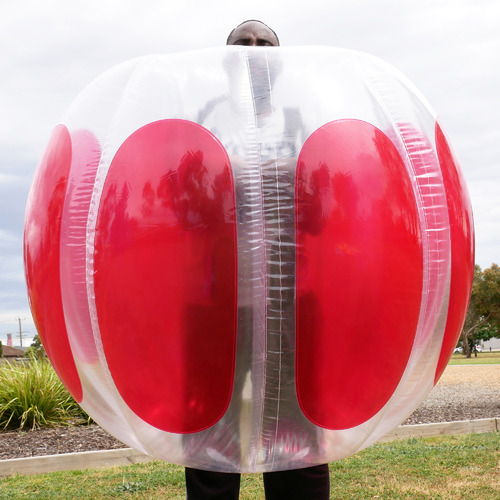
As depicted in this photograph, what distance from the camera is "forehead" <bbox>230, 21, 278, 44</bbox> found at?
2.75m

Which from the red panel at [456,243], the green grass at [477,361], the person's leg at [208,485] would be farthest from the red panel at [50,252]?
the green grass at [477,361]

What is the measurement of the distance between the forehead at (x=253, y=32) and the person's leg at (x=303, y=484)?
6.21ft

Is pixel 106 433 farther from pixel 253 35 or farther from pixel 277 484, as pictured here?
pixel 253 35

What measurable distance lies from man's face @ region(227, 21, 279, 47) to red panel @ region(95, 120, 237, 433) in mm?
815

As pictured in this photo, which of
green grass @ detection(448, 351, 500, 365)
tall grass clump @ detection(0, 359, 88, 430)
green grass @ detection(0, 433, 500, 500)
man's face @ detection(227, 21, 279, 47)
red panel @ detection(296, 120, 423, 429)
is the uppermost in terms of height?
man's face @ detection(227, 21, 279, 47)

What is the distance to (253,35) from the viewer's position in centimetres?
275

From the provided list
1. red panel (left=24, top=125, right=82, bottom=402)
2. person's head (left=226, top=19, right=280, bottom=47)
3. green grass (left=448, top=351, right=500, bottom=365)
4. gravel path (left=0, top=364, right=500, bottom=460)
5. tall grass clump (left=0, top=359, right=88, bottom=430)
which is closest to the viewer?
red panel (left=24, top=125, right=82, bottom=402)

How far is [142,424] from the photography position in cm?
221

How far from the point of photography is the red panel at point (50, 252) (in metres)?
2.30

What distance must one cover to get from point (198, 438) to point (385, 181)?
43.5 inches

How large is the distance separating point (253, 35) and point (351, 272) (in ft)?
4.20

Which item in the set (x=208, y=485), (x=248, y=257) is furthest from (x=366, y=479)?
(x=248, y=257)

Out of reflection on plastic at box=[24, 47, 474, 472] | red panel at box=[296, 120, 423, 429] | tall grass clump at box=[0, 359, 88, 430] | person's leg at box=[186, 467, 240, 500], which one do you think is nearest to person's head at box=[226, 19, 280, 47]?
reflection on plastic at box=[24, 47, 474, 472]

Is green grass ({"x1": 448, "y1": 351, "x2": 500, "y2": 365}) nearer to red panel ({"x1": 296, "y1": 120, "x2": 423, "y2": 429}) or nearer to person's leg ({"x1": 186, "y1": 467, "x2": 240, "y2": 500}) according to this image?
person's leg ({"x1": 186, "y1": 467, "x2": 240, "y2": 500})
